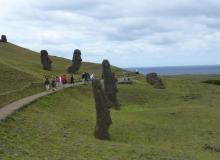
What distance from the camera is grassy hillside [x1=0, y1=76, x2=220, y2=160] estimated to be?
27.2 m

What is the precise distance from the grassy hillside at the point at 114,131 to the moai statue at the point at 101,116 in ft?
2.50

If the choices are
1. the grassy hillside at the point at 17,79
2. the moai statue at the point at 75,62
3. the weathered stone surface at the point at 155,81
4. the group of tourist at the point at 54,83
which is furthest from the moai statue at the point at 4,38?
the group of tourist at the point at 54,83

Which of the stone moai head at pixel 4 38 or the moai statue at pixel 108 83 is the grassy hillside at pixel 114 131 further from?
the stone moai head at pixel 4 38

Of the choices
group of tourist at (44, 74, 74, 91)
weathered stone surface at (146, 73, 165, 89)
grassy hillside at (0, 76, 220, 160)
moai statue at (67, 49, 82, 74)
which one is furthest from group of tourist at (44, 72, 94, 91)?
moai statue at (67, 49, 82, 74)

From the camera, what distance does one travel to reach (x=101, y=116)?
117ft

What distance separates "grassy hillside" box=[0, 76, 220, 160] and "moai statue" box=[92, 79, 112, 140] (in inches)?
30.0

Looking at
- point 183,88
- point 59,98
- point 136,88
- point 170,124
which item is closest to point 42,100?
point 59,98

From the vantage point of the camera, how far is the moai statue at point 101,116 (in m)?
35.4

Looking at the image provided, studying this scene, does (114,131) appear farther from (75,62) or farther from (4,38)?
(4,38)

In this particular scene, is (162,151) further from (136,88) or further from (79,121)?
(136,88)

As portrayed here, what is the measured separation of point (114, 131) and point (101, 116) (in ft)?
11.7

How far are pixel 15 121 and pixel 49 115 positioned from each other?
7.29 m

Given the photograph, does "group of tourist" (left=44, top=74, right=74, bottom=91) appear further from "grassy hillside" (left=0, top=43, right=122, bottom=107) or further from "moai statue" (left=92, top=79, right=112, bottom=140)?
"moai statue" (left=92, top=79, right=112, bottom=140)

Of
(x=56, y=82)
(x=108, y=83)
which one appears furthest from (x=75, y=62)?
(x=108, y=83)
